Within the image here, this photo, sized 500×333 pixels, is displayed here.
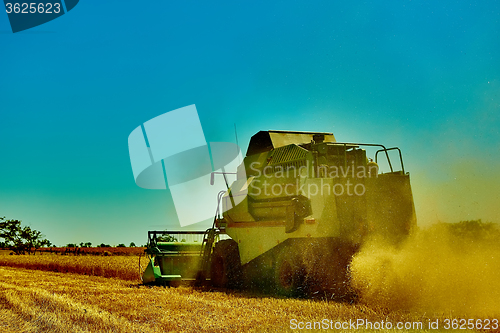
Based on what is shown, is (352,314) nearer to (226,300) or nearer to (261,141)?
(226,300)

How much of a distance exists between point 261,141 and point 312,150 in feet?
6.96

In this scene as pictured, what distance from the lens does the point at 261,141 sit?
443 inches

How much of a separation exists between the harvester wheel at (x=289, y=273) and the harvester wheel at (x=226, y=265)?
1.63 m

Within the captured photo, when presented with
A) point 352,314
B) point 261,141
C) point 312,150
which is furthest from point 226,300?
point 261,141

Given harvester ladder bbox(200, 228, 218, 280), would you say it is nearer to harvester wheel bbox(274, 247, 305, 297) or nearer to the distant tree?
harvester wheel bbox(274, 247, 305, 297)

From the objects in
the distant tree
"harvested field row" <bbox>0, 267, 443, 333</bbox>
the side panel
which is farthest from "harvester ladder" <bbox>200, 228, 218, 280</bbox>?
the distant tree

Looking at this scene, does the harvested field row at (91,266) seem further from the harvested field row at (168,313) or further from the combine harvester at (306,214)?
the harvested field row at (168,313)

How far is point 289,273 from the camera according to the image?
8984 mm

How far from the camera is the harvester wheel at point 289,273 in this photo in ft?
28.8

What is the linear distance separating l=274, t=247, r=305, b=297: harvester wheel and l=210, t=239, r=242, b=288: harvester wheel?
1626 millimetres

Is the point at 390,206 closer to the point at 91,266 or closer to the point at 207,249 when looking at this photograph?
the point at 207,249

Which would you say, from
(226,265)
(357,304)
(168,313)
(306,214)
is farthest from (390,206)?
(168,313)

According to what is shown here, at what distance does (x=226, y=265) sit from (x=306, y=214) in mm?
3319

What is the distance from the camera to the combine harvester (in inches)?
336
